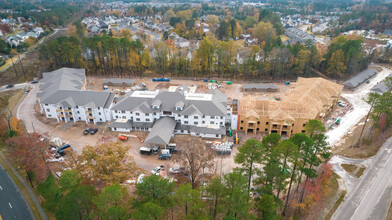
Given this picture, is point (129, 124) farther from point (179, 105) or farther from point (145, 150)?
point (179, 105)

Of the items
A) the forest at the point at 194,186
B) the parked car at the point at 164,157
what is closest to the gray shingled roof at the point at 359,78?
the forest at the point at 194,186

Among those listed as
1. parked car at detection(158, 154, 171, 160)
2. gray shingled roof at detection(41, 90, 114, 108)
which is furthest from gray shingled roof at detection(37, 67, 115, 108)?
parked car at detection(158, 154, 171, 160)

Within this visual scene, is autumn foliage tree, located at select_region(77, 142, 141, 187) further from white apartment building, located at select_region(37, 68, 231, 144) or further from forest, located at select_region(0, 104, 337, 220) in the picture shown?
white apartment building, located at select_region(37, 68, 231, 144)

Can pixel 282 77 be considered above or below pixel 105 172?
below

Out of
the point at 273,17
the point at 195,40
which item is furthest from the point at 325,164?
the point at 273,17

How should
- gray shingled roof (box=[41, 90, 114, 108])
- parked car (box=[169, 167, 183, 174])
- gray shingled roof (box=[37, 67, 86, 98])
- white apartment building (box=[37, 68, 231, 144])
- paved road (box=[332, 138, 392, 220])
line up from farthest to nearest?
gray shingled roof (box=[37, 67, 86, 98]) < gray shingled roof (box=[41, 90, 114, 108]) < white apartment building (box=[37, 68, 231, 144]) < parked car (box=[169, 167, 183, 174]) < paved road (box=[332, 138, 392, 220])

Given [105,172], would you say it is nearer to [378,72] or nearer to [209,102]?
[209,102]

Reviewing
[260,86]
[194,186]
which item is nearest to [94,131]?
[194,186]
